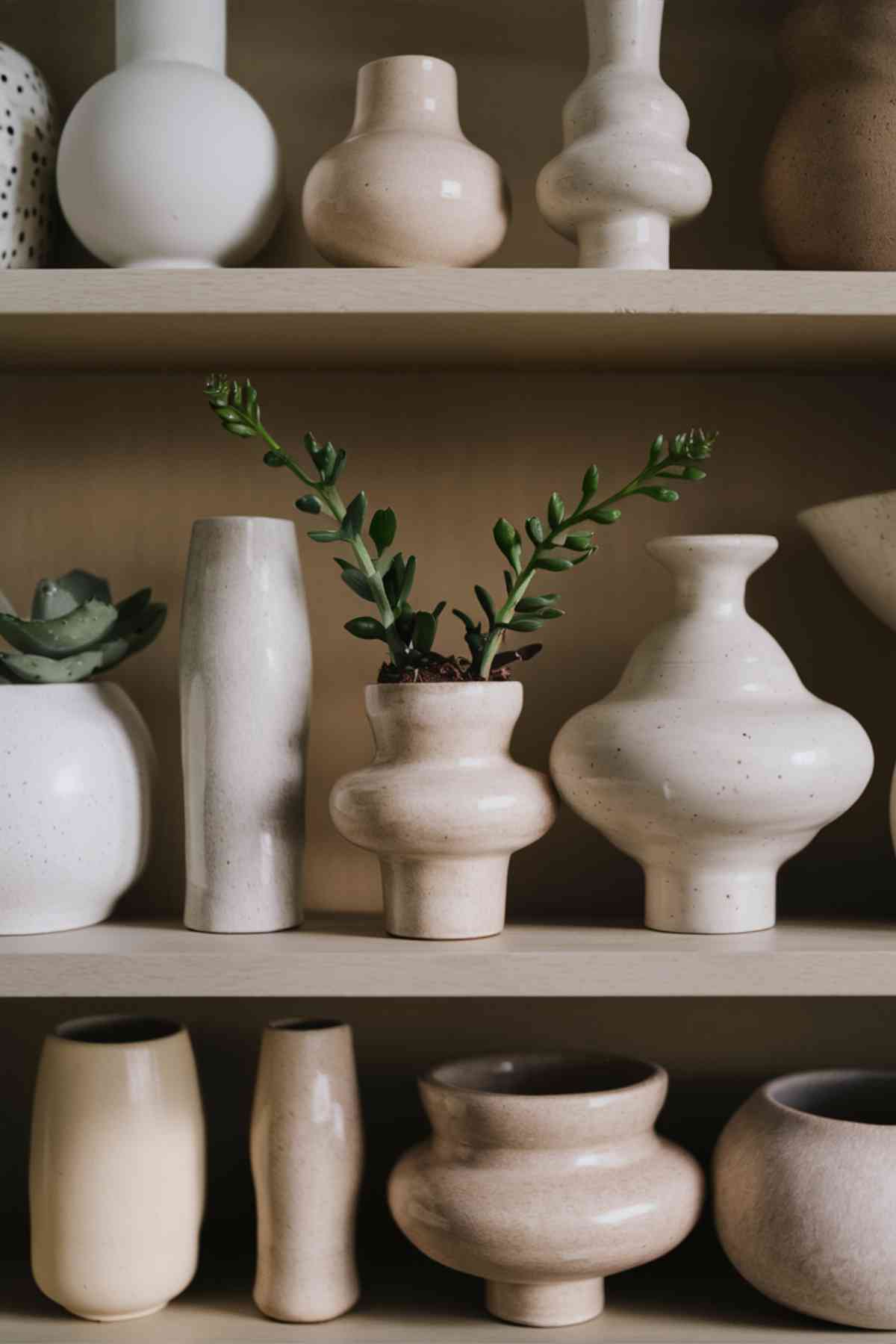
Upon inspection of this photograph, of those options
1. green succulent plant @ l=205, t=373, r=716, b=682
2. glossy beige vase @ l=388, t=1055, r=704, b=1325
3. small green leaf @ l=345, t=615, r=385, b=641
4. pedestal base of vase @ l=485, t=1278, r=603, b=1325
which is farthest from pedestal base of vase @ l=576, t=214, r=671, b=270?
pedestal base of vase @ l=485, t=1278, r=603, b=1325

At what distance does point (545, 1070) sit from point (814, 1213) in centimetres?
19

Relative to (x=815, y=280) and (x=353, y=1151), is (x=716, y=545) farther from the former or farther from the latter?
(x=353, y=1151)

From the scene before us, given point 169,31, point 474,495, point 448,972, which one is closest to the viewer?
point 448,972

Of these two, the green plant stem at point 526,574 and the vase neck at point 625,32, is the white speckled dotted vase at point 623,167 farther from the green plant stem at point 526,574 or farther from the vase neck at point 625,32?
the green plant stem at point 526,574

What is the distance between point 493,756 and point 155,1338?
1.25 ft

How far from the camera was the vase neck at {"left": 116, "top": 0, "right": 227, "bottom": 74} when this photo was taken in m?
0.82

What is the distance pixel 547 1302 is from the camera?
0.77m

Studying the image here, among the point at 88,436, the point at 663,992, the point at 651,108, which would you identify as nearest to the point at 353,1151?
the point at 663,992

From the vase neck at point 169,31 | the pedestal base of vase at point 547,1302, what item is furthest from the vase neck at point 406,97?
the pedestal base of vase at point 547,1302

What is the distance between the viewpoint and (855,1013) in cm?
93

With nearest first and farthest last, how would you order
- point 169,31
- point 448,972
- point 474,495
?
point 448,972 < point 169,31 < point 474,495

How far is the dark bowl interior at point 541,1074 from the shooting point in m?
0.85

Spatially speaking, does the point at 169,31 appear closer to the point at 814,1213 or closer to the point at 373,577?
the point at 373,577

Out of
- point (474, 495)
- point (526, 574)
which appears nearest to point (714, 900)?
point (526, 574)
